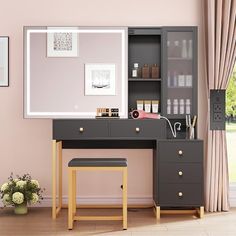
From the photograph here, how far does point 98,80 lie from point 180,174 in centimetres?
114

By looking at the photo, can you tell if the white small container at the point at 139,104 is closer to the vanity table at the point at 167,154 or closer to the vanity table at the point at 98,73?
the vanity table at the point at 98,73

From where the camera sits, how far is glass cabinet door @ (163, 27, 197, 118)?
15.8 ft

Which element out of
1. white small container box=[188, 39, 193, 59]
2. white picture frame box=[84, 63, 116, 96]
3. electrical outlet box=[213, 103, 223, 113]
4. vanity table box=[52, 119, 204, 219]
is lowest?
vanity table box=[52, 119, 204, 219]

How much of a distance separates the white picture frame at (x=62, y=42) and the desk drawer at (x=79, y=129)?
0.71 metres

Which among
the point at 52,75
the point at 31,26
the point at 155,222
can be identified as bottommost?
the point at 155,222

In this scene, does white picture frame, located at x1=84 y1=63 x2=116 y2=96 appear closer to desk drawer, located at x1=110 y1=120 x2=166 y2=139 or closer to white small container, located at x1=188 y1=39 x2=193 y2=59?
desk drawer, located at x1=110 y1=120 x2=166 y2=139

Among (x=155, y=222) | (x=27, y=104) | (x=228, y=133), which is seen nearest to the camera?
(x=155, y=222)

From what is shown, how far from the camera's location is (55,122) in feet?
14.9

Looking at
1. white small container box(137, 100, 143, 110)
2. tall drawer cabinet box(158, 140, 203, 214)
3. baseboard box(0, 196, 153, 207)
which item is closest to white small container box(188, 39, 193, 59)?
white small container box(137, 100, 143, 110)

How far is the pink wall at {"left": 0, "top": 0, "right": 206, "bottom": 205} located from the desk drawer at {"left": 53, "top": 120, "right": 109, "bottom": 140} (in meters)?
0.54

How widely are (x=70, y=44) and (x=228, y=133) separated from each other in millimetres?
1751

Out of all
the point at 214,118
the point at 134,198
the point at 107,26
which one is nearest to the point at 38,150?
the point at 134,198

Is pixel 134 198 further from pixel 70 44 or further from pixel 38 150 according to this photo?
pixel 70 44

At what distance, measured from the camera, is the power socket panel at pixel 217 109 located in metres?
4.88
